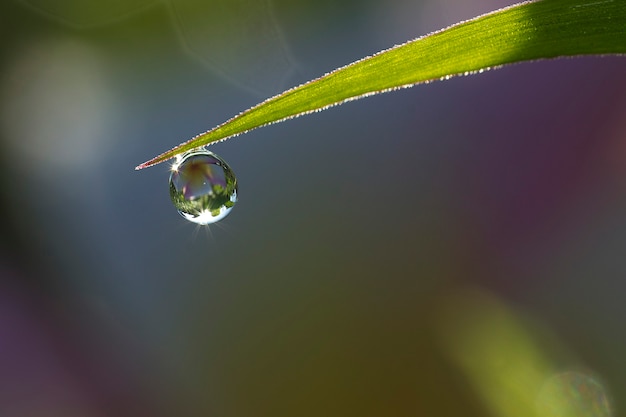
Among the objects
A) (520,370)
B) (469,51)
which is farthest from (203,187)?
(520,370)

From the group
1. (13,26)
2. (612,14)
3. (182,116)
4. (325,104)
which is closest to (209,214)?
(325,104)

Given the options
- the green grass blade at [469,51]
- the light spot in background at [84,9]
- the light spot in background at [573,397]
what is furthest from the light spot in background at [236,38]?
the green grass blade at [469,51]

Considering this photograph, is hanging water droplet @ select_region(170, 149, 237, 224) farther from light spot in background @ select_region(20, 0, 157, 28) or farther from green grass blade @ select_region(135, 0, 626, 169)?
light spot in background @ select_region(20, 0, 157, 28)

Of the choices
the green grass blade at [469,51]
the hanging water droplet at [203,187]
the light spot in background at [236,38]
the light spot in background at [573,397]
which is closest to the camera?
the green grass blade at [469,51]

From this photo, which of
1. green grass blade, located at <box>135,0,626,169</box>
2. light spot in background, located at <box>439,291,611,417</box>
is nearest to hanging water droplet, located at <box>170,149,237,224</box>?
green grass blade, located at <box>135,0,626,169</box>

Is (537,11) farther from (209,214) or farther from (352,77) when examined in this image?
(209,214)

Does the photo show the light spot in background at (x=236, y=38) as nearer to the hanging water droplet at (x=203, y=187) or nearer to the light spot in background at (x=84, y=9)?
the light spot in background at (x=84, y=9)
